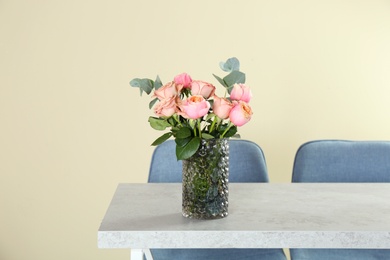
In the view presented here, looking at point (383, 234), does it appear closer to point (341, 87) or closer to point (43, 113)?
point (341, 87)

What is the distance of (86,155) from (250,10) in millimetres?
968

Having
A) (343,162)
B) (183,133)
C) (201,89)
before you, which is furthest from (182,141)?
(343,162)

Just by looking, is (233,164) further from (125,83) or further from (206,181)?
(125,83)

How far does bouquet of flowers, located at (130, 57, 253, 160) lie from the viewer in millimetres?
1435

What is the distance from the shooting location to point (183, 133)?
147 centimetres

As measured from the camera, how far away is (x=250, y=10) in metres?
2.95

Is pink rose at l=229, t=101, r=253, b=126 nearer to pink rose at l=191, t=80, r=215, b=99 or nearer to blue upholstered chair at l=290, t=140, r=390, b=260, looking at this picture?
pink rose at l=191, t=80, r=215, b=99

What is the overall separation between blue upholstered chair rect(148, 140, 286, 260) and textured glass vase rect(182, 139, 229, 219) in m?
0.60

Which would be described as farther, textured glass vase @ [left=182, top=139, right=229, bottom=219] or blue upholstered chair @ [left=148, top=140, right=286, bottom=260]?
blue upholstered chair @ [left=148, top=140, right=286, bottom=260]

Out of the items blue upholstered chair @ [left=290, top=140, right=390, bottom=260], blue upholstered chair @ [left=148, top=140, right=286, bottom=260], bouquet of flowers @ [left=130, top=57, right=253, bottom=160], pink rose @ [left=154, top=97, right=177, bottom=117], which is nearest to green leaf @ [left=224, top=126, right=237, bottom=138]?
bouquet of flowers @ [left=130, top=57, right=253, bottom=160]

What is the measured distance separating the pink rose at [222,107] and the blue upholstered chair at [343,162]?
876 millimetres

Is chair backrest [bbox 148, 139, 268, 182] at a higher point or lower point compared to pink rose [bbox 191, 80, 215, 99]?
lower

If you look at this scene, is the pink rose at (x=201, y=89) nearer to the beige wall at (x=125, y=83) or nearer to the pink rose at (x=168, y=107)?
the pink rose at (x=168, y=107)

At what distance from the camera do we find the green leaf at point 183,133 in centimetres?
147
